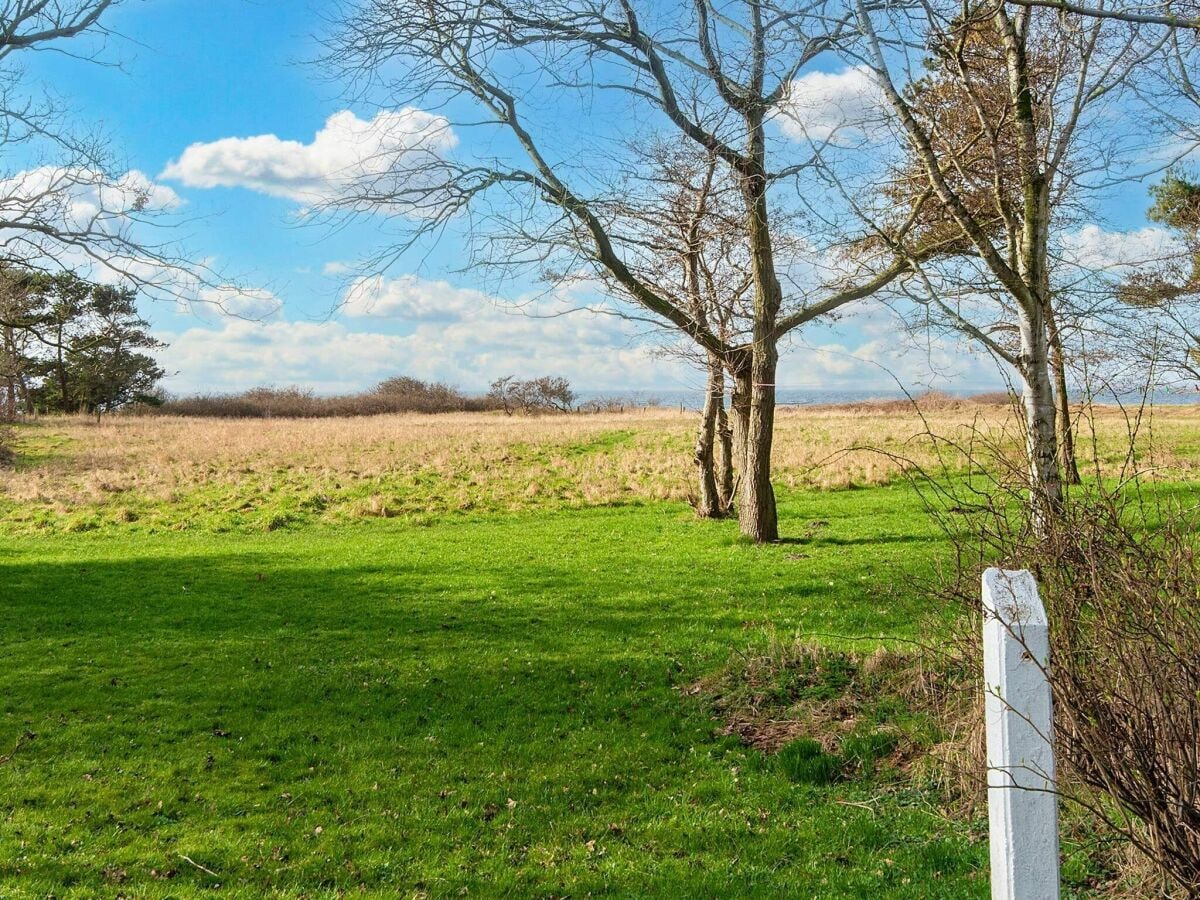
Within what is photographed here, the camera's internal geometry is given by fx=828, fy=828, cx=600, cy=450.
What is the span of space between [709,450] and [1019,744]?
57.2ft

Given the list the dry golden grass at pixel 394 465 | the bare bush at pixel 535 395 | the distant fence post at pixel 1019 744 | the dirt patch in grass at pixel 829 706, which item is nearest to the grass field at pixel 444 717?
the dirt patch in grass at pixel 829 706

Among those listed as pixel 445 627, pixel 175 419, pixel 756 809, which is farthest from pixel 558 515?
pixel 175 419

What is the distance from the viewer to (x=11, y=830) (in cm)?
571

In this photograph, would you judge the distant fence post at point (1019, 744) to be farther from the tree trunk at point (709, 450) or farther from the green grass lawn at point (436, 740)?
the tree trunk at point (709, 450)

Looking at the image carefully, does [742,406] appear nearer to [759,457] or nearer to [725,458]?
[759,457]

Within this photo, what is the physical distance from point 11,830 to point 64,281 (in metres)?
11.6

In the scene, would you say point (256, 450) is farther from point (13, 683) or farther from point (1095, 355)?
point (1095, 355)

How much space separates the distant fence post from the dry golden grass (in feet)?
54.3

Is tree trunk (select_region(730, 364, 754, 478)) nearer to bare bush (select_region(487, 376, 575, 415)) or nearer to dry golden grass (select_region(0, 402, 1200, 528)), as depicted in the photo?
dry golden grass (select_region(0, 402, 1200, 528))

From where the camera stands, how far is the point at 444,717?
788cm

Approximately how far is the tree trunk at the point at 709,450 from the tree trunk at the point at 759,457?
170cm

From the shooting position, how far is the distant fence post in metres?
2.70

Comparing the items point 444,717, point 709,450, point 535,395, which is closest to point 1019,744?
point 444,717

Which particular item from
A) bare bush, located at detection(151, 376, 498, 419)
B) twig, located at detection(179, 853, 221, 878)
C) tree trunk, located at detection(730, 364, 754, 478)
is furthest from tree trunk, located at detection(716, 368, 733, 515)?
bare bush, located at detection(151, 376, 498, 419)
